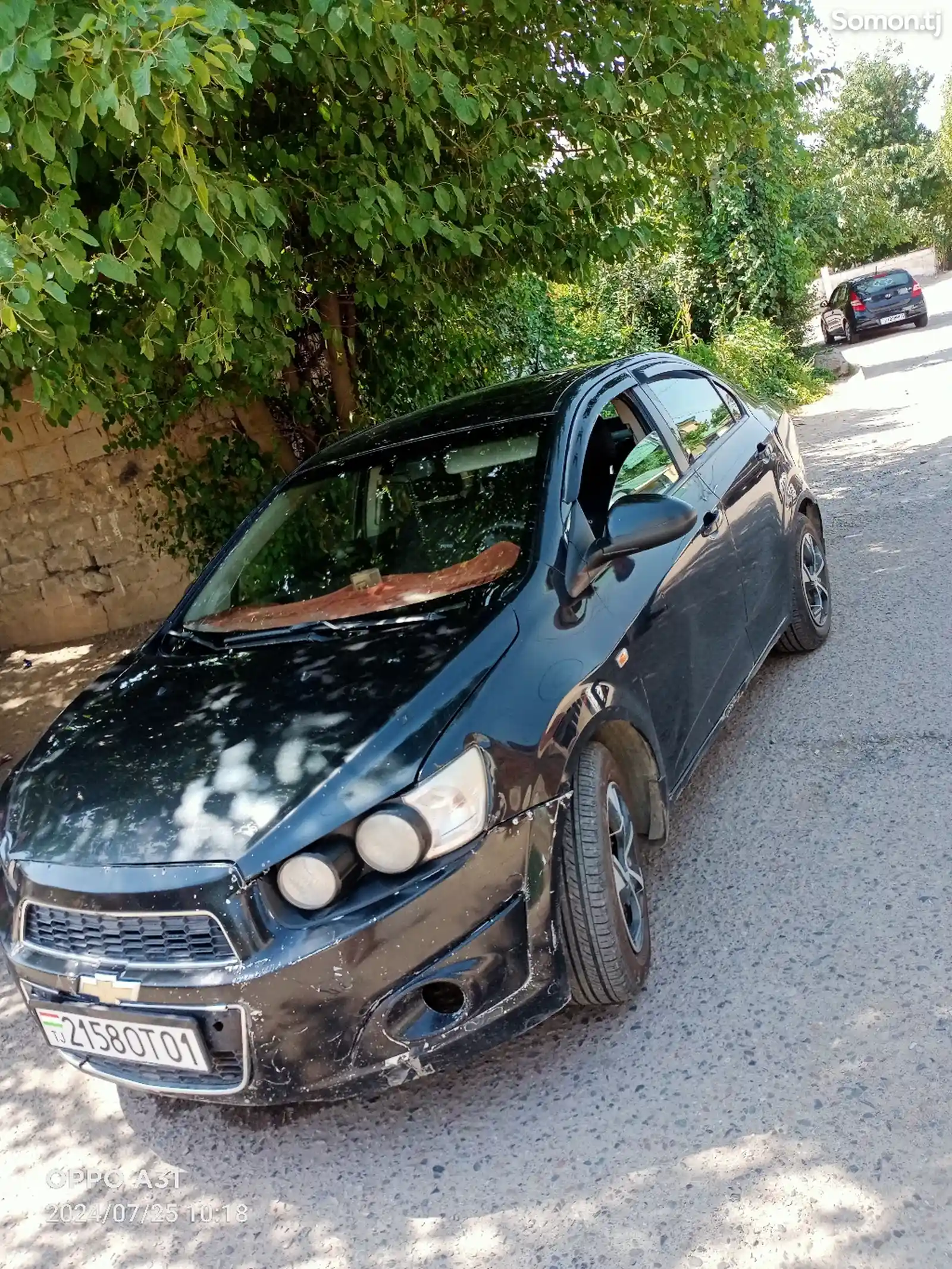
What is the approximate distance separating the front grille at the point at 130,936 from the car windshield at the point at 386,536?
1136 mm

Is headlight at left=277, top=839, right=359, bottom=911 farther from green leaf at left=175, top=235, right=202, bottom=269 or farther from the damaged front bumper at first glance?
green leaf at left=175, top=235, right=202, bottom=269

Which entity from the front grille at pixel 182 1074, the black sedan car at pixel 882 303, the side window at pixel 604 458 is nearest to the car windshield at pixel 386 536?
the side window at pixel 604 458

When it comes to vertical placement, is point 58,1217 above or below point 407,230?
below

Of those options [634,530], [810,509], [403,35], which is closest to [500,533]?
[634,530]

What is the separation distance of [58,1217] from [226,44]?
123 inches

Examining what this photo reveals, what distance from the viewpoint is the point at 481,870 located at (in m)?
2.45

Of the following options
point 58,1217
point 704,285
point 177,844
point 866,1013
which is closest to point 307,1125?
point 58,1217

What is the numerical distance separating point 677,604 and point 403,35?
233cm

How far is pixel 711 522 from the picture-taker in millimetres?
3951

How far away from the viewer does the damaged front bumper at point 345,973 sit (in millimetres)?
2352

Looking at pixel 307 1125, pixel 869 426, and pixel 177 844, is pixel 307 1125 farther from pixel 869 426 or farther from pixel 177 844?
pixel 869 426

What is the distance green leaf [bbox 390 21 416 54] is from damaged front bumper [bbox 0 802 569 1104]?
2.94m

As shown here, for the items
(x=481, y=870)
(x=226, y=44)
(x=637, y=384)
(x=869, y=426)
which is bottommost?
(x=869, y=426)

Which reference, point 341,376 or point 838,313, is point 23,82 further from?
point 838,313
